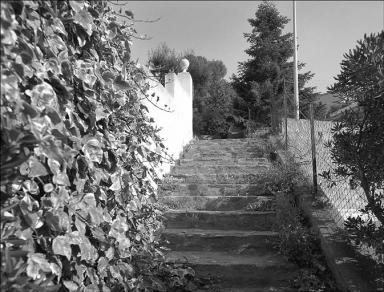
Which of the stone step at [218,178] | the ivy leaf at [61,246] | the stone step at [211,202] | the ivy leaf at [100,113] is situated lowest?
the stone step at [211,202]

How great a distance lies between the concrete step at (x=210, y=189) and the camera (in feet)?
17.9

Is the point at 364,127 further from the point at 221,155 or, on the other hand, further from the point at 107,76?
the point at 221,155

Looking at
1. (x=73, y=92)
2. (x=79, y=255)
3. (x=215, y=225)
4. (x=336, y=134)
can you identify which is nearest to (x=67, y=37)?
(x=73, y=92)

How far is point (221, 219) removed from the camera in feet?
15.4

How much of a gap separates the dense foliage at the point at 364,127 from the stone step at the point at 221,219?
5.68ft

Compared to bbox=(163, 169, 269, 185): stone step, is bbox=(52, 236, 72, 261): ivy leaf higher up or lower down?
higher up

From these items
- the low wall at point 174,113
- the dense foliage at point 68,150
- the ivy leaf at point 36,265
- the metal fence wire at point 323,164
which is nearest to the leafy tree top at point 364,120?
the metal fence wire at point 323,164

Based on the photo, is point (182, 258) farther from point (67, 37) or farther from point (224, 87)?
point (224, 87)

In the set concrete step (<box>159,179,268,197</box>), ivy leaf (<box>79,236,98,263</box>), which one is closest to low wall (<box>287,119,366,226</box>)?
concrete step (<box>159,179,268,197</box>)

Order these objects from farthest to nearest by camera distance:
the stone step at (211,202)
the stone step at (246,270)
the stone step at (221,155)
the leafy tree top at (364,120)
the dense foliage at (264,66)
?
the dense foliage at (264,66) < the stone step at (221,155) < the stone step at (211,202) < the stone step at (246,270) < the leafy tree top at (364,120)

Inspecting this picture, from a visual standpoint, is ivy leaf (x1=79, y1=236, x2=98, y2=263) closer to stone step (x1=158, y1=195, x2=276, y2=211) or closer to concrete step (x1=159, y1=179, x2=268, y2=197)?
stone step (x1=158, y1=195, x2=276, y2=211)

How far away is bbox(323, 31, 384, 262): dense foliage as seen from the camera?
2.52 meters

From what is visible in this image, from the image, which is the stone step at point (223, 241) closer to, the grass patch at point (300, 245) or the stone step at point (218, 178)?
the grass patch at point (300, 245)

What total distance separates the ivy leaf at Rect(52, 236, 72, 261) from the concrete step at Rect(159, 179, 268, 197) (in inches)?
149
